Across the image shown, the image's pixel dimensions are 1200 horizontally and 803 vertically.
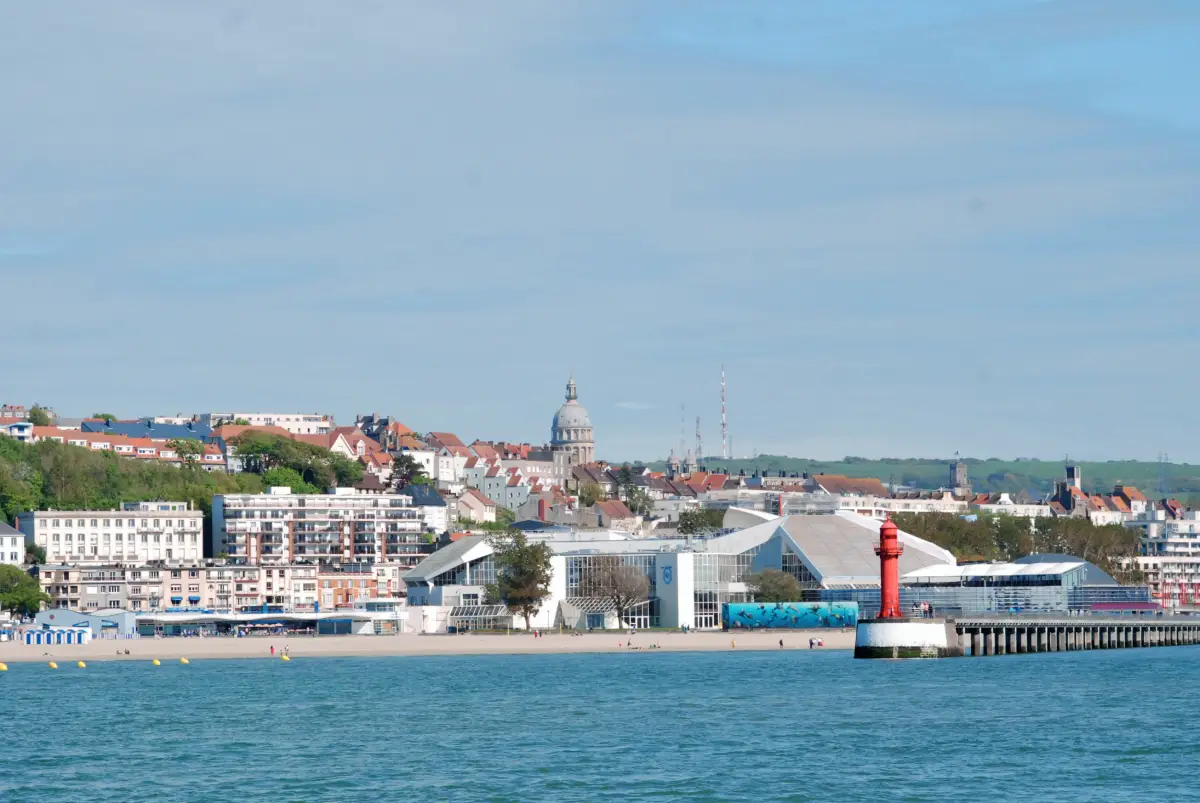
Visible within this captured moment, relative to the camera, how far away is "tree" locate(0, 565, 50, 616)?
12900cm

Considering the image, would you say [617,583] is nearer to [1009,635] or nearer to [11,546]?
[1009,635]

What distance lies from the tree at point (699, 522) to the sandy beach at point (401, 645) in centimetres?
4495

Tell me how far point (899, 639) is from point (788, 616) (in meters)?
40.9

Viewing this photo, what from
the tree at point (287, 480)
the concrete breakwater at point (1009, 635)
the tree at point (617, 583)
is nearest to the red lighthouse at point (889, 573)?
the concrete breakwater at point (1009, 635)

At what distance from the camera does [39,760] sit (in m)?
53.4

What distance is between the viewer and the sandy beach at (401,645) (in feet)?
354

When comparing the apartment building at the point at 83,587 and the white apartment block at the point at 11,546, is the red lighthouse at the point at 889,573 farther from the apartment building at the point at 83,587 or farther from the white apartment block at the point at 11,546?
the white apartment block at the point at 11,546

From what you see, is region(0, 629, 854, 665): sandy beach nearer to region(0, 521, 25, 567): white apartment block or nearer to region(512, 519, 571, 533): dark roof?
region(0, 521, 25, 567): white apartment block

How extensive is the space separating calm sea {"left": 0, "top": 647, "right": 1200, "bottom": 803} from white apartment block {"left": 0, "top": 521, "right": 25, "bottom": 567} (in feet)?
180

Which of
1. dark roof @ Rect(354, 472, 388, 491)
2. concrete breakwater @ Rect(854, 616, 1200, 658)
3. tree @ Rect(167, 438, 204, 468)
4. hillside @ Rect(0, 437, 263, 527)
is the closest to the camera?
concrete breakwater @ Rect(854, 616, 1200, 658)

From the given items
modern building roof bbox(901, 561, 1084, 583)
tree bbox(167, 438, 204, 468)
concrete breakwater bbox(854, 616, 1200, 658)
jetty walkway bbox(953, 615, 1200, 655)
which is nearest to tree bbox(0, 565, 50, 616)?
modern building roof bbox(901, 561, 1084, 583)

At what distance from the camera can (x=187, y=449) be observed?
193m

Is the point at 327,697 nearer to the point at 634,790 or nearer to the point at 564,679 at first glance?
the point at 564,679

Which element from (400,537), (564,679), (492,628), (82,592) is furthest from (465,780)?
(400,537)
